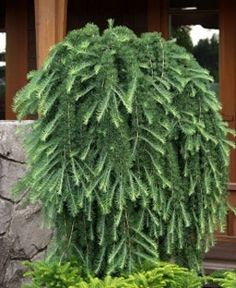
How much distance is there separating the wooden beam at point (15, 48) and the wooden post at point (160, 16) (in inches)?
67.1

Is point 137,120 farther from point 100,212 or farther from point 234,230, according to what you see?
point 234,230

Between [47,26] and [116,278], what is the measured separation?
3198 millimetres

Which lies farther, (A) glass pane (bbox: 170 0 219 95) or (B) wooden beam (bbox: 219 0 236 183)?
(A) glass pane (bbox: 170 0 219 95)

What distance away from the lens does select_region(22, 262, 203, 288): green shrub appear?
2859 mm

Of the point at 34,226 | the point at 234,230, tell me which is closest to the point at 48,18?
the point at 34,226

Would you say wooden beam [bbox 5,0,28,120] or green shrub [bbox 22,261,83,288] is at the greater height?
wooden beam [bbox 5,0,28,120]

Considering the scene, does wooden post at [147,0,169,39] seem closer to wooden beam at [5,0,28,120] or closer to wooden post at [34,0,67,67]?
wooden beam at [5,0,28,120]

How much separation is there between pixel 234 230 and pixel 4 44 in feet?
14.2

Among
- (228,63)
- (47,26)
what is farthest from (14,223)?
(228,63)

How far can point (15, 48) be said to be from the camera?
8.21m

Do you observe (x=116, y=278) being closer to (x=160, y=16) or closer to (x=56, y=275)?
(x=56, y=275)

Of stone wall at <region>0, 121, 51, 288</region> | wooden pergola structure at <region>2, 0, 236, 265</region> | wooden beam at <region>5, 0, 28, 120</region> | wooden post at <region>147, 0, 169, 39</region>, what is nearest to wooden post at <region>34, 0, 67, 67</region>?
wooden pergola structure at <region>2, 0, 236, 265</region>

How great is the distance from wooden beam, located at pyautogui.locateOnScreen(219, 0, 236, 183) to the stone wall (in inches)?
132

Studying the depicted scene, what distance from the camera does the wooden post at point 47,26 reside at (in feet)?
18.2
